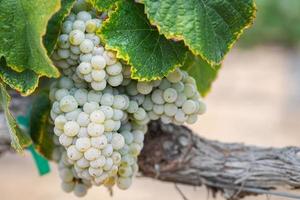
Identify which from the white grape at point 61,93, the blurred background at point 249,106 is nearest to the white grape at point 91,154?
the white grape at point 61,93

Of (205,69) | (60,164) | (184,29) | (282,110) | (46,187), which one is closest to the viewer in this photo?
(184,29)

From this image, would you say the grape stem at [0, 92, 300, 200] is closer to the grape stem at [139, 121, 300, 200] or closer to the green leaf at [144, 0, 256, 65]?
the grape stem at [139, 121, 300, 200]

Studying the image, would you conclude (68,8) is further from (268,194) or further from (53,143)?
(268,194)

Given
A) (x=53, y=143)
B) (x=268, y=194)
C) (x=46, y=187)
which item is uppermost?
(x=268, y=194)

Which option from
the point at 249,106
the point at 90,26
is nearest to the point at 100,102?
the point at 90,26

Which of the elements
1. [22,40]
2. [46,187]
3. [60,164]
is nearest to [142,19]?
[22,40]

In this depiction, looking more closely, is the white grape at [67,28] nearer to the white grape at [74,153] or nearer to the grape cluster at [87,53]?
the grape cluster at [87,53]
